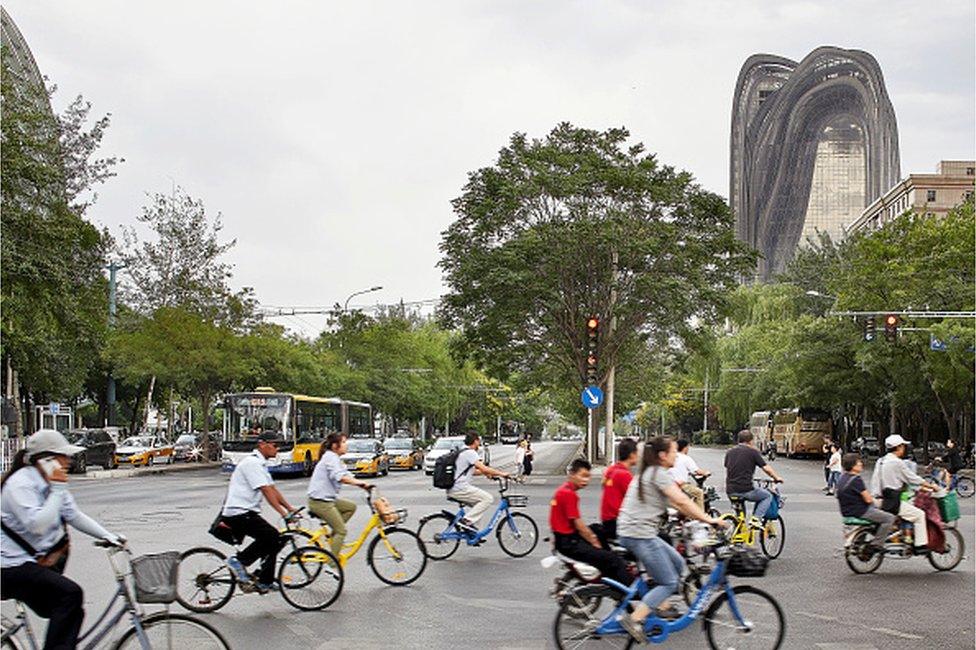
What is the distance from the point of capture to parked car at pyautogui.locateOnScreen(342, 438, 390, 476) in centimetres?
4463

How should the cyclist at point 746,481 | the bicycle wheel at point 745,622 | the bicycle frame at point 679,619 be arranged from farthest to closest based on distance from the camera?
the cyclist at point 746,481
the bicycle frame at point 679,619
the bicycle wheel at point 745,622

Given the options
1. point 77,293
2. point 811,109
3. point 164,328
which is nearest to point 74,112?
point 77,293

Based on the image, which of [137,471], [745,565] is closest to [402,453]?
[137,471]

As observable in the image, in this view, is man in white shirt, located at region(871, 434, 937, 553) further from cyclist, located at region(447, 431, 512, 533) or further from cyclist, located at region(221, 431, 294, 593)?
cyclist, located at region(221, 431, 294, 593)

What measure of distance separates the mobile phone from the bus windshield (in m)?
37.8

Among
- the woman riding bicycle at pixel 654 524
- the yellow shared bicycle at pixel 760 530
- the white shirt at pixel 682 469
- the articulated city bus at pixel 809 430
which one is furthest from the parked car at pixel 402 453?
the woman riding bicycle at pixel 654 524

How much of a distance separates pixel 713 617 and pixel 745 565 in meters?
0.44

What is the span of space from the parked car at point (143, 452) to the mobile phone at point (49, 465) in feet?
161

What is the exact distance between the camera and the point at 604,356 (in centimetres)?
4984

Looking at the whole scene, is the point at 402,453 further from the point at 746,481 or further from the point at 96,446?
the point at 746,481

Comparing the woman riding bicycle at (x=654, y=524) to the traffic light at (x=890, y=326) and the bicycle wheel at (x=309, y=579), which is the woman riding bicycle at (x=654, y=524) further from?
the traffic light at (x=890, y=326)

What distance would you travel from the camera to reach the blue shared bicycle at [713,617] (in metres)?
9.20

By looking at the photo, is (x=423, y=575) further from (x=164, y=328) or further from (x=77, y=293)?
(x=164, y=328)

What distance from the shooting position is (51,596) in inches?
291
